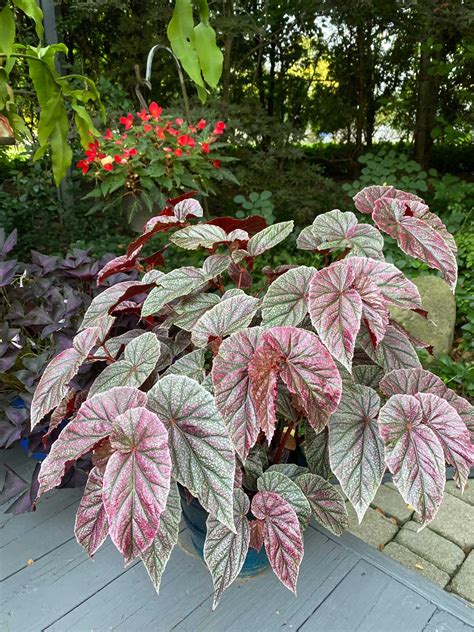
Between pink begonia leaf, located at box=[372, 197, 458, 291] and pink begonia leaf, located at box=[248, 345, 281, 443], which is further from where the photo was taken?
pink begonia leaf, located at box=[372, 197, 458, 291]

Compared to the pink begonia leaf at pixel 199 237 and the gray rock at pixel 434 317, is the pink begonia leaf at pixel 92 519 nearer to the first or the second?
the pink begonia leaf at pixel 199 237

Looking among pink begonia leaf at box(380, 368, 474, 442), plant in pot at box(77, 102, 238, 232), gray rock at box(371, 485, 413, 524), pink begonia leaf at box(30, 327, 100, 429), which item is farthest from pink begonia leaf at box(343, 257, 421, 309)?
plant in pot at box(77, 102, 238, 232)

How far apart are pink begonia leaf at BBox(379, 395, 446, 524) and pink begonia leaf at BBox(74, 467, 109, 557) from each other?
484 millimetres

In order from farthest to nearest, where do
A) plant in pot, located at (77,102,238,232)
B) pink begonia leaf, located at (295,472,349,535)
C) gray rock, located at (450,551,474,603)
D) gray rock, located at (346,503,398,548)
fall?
plant in pot, located at (77,102,238,232), gray rock, located at (346,503,398,548), gray rock, located at (450,551,474,603), pink begonia leaf, located at (295,472,349,535)

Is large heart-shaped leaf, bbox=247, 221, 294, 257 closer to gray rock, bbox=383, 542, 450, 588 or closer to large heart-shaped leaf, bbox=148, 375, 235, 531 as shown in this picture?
large heart-shaped leaf, bbox=148, 375, 235, 531

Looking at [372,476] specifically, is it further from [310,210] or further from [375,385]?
[310,210]

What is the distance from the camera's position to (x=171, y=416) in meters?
0.81

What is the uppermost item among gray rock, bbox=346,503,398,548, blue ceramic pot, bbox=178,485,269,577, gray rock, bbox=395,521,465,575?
blue ceramic pot, bbox=178,485,269,577

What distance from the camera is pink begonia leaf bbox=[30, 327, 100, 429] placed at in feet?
3.00

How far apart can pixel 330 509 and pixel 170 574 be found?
17.2 inches

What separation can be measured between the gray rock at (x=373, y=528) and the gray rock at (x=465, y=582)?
0.20m

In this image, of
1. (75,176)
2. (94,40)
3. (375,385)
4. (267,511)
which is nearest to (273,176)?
(75,176)

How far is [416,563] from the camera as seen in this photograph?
1455 millimetres

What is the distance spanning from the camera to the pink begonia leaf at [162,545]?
803 millimetres
